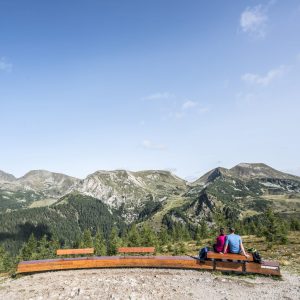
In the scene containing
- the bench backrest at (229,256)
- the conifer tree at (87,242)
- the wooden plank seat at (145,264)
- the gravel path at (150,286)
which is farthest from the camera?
the conifer tree at (87,242)

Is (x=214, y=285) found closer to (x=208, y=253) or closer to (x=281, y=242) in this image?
(x=208, y=253)

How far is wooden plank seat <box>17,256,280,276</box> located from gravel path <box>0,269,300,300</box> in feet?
2.51

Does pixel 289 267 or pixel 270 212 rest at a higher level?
pixel 270 212

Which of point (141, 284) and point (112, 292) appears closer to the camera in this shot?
point (112, 292)

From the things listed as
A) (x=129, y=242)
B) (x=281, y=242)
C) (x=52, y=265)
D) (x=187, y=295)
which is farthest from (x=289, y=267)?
(x=129, y=242)

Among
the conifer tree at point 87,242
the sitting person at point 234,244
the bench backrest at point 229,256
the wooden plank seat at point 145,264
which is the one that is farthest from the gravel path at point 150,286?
the conifer tree at point 87,242

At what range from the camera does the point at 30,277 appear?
68.2 feet

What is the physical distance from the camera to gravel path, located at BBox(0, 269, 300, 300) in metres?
15.2

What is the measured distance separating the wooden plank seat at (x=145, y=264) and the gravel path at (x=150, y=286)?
77cm

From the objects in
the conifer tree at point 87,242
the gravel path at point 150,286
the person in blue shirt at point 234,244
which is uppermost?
the person in blue shirt at point 234,244

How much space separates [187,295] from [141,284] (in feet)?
9.61

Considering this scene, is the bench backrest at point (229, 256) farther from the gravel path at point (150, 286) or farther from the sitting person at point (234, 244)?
the gravel path at point (150, 286)

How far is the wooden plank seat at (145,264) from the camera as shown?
19625mm

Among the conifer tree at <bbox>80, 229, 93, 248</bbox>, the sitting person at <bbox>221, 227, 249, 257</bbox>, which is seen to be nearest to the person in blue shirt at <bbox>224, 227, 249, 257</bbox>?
the sitting person at <bbox>221, 227, 249, 257</bbox>
